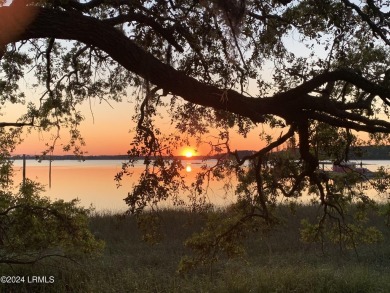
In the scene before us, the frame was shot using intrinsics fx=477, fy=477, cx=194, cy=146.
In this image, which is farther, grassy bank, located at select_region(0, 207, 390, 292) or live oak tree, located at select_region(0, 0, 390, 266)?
grassy bank, located at select_region(0, 207, 390, 292)

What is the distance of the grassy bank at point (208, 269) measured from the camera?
10430 mm

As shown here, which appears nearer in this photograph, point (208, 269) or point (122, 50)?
point (122, 50)

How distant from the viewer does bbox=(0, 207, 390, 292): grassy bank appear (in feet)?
34.2

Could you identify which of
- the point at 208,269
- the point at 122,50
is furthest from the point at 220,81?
the point at 208,269

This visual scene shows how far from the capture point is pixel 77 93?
9469mm

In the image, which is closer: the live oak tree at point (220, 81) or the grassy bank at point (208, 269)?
the live oak tree at point (220, 81)

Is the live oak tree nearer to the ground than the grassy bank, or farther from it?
A: farther from it

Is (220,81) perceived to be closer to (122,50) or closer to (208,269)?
(122,50)

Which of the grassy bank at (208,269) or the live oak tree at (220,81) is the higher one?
the live oak tree at (220,81)

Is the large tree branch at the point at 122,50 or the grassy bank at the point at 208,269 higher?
the large tree branch at the point at 122,50

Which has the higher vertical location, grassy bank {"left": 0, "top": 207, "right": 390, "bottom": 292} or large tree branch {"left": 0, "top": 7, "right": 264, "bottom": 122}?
large tree branch {"left": 0, "top": 7, "right": 264, "bottom": 122}

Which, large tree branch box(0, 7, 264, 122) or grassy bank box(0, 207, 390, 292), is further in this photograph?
grassy bank box(0, 207, 390, 292)

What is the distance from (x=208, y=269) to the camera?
14148 mm

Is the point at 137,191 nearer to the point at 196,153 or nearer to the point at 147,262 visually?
the point at 196,153
